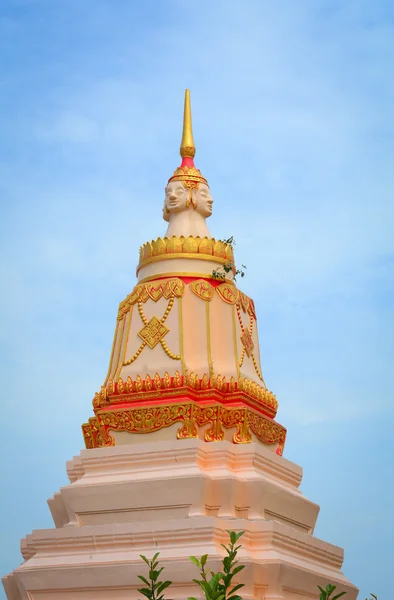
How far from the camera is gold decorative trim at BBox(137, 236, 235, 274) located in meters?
20.7

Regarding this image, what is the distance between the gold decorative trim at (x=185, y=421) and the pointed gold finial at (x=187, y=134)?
6.58 metres

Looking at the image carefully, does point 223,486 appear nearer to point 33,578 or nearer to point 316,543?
point 316,543

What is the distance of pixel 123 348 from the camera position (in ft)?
66.3

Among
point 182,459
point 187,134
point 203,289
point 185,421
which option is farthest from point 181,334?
point 187,134

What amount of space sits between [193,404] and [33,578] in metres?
4.42

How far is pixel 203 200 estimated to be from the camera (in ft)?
71.1

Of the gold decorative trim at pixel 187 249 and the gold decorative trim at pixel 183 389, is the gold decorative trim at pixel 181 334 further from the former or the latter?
the gold decorative trim at pixel 187 249

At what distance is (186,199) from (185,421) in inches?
217

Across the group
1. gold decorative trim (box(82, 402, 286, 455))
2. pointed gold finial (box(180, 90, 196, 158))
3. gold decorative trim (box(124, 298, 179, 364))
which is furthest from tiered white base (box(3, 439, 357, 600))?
pointed gold finial (box(180, 90, 196, 158))

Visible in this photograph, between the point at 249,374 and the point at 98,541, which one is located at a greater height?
the point at 249,374

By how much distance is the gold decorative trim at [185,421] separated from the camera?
18.5m

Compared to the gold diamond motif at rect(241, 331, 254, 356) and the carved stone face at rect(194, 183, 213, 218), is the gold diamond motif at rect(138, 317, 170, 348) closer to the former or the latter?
the gold diamond motif at rect(241, 331, 254, 356)

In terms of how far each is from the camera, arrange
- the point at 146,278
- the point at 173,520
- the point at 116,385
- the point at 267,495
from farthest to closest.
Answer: the point at 146,278 < the point at 116,385 < the point at 267,495 < the point at 173,520

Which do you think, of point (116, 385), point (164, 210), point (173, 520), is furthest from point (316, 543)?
point (164, 210)
